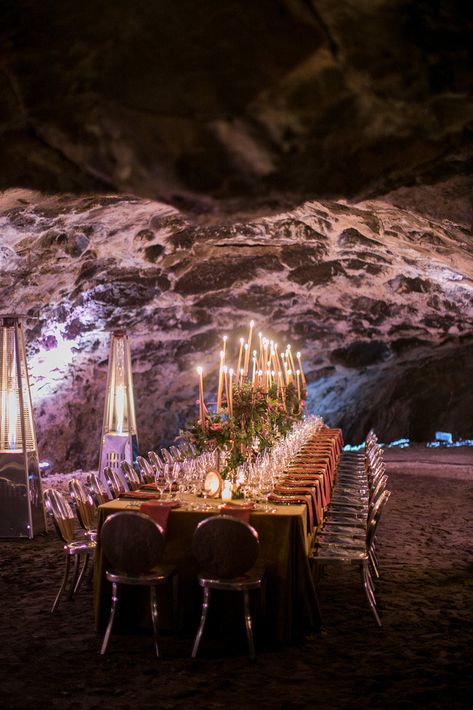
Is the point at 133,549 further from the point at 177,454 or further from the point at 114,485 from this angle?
the point at 177,454

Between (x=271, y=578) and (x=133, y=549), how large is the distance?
36.4 inches

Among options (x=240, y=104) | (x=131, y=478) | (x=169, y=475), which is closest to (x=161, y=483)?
(x=169, y=475)

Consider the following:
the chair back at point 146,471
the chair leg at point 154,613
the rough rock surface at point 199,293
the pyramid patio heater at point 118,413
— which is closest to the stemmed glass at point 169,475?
the chair leg at point 154,613

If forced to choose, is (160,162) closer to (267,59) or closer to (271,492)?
(267,59)

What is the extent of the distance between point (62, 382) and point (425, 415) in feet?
33.8

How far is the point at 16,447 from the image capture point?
8.16m

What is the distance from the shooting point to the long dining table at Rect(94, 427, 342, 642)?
4812 millimetres

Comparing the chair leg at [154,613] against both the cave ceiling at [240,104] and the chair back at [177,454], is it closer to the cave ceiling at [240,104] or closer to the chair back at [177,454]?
the cave ceiling at [240,104]

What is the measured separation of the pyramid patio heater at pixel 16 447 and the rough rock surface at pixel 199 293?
1101 millimetres

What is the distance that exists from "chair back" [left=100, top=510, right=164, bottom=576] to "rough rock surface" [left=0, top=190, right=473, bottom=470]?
2.64 m

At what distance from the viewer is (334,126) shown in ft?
10.6

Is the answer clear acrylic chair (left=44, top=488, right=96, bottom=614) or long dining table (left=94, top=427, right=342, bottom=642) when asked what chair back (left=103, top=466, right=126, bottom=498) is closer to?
clear acrylic chair (left=44, top=488, right=96, bottom=614)

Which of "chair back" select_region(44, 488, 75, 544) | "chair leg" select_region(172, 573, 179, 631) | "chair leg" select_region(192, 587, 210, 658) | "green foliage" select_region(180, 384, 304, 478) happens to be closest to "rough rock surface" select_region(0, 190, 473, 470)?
"green foliage" select_region(180, 384, 304, 478)

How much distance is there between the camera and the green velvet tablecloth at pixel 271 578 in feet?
15.8
